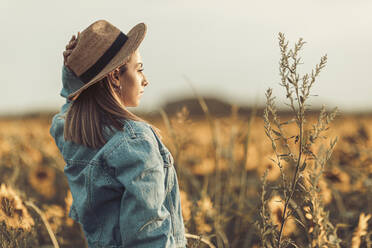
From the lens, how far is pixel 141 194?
1.19 metres

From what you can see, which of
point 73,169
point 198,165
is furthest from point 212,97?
point 73,169

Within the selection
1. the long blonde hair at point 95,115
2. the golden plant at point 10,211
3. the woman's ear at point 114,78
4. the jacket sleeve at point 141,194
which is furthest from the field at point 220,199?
the woman's ear at point 114,78

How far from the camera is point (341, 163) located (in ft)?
10.8

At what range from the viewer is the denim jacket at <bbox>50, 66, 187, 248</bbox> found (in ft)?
4.00

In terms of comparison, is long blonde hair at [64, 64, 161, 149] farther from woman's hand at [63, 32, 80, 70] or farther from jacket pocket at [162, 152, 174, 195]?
woman's hand at [63, 32, 80, 70]

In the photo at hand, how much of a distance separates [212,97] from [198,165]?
2583cm

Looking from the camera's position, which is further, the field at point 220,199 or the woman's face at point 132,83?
the field at point 220,199

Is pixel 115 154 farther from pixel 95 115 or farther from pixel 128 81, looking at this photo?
pixel 128 81

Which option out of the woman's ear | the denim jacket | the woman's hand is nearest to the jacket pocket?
the denim jacket

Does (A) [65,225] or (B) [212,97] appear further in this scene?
(B) [212,97]

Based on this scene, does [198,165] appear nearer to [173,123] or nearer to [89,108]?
[173,123]

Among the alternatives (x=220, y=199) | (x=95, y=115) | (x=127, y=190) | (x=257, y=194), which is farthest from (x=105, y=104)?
(x=220, y=199)

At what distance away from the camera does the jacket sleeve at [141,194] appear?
1.21 m

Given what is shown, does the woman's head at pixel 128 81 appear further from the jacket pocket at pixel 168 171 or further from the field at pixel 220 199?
the field at pixel 220 199
